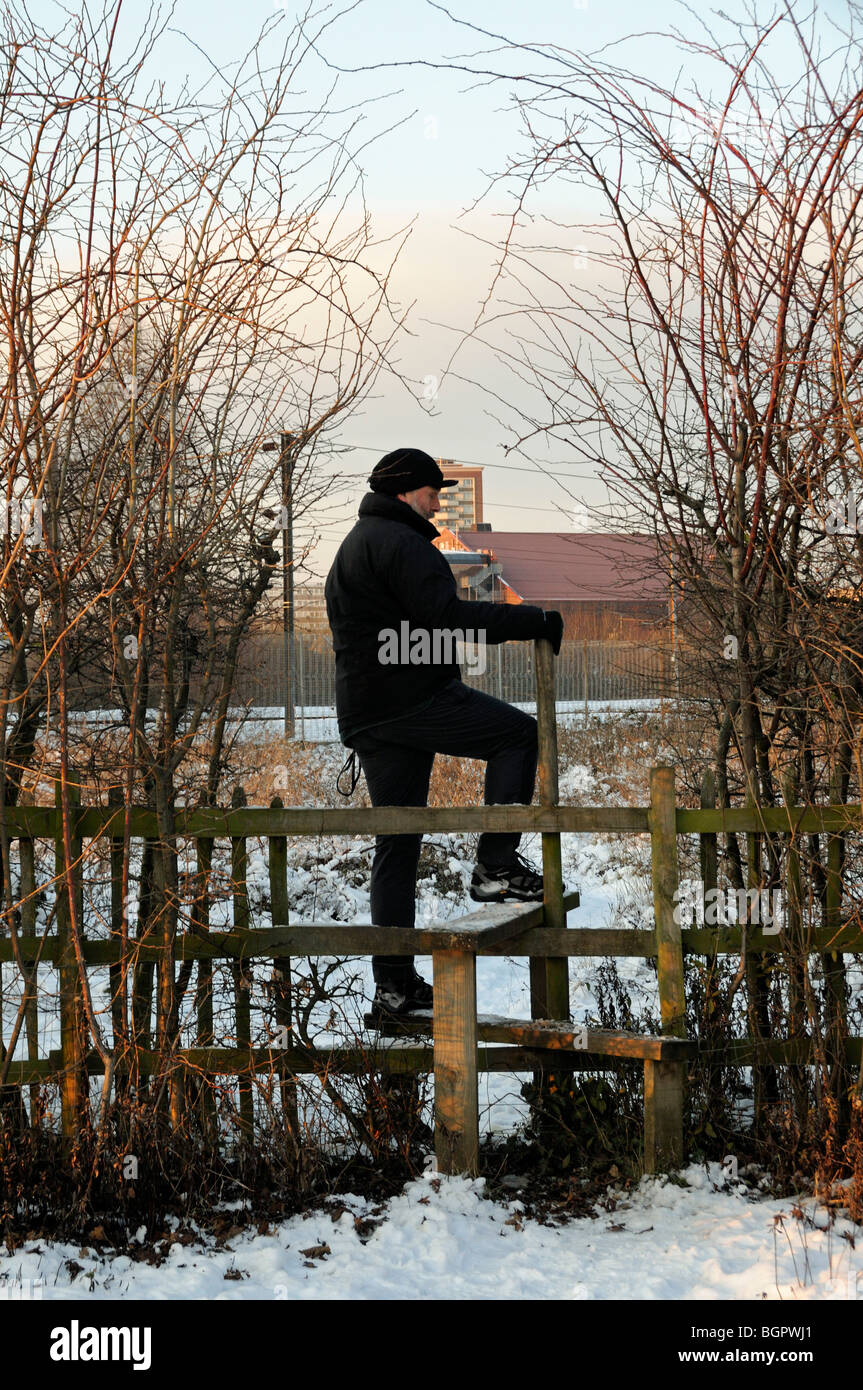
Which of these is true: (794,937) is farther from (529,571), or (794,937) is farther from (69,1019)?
(529,571)

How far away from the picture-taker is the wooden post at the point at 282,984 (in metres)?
4.26

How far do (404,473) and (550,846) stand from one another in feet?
4.99

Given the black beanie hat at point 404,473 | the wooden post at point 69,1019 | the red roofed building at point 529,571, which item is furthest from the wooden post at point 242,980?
the red roofed building at point 529,571

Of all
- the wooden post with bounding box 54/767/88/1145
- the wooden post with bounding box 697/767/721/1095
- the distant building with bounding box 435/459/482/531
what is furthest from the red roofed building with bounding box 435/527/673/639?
the wooden post with bounding box 54/767/88/1145

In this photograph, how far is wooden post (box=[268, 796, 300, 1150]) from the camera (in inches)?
168

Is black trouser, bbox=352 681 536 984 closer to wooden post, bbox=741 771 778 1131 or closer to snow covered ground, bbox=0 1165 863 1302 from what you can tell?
wooden post, bbox=741 771 778 1131

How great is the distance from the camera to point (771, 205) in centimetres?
425

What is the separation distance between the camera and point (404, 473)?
4.67 metres

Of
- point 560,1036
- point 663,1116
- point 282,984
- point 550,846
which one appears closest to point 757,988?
point 663,1116

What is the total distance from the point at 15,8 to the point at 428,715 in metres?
2.67

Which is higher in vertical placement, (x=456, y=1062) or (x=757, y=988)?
(x=757, y=988)

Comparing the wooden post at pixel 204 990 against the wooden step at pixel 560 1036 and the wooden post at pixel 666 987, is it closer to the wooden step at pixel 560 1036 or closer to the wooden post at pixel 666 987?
the wooden step at pixel 560 1036

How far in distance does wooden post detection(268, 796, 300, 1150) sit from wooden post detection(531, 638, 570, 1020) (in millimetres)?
984

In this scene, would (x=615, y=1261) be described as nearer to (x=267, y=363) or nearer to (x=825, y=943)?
(x=825, y=943)
